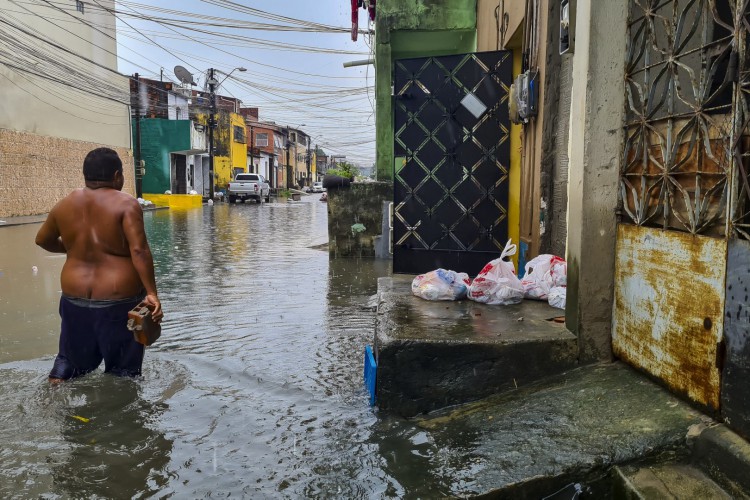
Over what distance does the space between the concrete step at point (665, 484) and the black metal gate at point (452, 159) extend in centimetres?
464

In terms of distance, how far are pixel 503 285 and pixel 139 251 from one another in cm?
244

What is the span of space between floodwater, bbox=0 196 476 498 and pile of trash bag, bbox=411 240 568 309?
0.86 m

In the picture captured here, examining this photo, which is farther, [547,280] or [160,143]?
[160,143]

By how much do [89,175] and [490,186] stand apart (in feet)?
14.4

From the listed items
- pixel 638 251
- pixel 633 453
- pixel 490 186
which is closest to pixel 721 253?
pixel 638 251

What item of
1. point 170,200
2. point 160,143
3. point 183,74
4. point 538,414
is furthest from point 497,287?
point 183,74

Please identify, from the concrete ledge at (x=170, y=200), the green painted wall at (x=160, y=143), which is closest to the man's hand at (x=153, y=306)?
the concrete ledge at (x=170, y=200)

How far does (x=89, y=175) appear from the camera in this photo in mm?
3855

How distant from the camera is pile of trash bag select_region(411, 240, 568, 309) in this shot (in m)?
4.45

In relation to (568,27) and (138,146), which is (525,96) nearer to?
(568,27)

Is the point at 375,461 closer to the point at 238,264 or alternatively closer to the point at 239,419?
the point at 239,419

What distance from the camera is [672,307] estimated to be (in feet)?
9.25

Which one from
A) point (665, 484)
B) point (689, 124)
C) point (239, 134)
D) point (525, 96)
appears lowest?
point (665, 484)

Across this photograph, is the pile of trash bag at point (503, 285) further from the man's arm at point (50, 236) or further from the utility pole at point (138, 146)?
the utility pole at point (138, 146)
